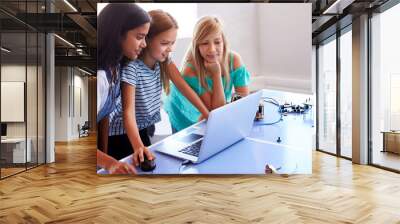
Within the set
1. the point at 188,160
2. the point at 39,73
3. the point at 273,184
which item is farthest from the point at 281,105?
the point at 39,73

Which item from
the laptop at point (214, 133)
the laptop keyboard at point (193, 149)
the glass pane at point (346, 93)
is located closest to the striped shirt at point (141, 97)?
the laptop at point (214, 133)

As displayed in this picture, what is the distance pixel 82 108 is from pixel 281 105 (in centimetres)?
1451

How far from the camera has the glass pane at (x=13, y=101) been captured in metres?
6.33

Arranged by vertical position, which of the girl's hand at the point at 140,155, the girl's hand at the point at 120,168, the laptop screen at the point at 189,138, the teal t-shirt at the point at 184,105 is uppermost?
the teal t-shirt at the point at 184,105

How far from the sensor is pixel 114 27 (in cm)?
616

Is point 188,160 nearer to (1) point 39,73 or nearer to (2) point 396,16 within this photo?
(1) point 39,73

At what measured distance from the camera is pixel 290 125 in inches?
244

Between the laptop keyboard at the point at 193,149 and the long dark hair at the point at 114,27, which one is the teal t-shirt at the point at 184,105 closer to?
the laptop keyboard at the point at 193,149

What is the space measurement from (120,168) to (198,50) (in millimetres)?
2305

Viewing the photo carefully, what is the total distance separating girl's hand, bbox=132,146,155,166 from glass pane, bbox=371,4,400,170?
A: 4502 millimetres

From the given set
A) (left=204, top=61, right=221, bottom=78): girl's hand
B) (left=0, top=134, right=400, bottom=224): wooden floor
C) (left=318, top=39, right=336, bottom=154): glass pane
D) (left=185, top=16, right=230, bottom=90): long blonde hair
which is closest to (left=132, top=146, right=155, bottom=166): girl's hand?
(left=0, top=134, right=400, bottom=224): wooden floor

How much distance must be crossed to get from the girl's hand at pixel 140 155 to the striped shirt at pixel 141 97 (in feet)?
1.11

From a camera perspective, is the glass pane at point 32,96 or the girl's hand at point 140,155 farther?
the glass pane at point 32,96

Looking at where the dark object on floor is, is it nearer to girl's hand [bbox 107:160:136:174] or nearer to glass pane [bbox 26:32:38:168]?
glass pane [bbox 26:32:38:168]
